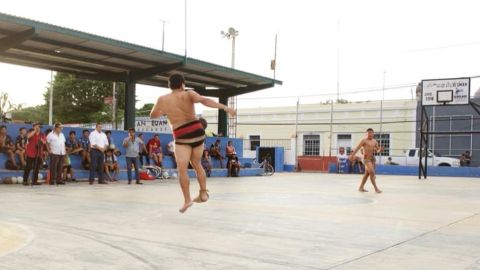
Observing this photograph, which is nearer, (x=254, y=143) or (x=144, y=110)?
(x=254, y=143)

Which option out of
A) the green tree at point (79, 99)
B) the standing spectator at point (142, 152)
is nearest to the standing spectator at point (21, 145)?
the standing spectator at point (142, 152)

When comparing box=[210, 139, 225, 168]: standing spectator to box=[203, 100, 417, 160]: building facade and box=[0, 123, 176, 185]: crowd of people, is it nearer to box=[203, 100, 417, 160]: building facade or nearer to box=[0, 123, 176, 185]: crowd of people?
box=[0, 123, 176, 185]: crowd of people

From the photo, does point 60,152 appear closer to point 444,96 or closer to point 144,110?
point 444,96

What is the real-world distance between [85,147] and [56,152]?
2.67m

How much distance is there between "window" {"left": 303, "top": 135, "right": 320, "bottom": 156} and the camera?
44.1m

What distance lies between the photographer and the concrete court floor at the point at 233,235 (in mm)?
5004

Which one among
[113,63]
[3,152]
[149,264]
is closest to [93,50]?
[113,63]

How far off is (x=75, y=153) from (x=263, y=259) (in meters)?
13.9

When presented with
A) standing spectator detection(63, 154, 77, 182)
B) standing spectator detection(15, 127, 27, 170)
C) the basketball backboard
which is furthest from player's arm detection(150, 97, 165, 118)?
the basketball backboard

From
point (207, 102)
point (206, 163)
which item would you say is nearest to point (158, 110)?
point (207, 102)

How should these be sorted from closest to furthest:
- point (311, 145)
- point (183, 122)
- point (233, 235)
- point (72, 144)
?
1. point (233, 235)
2. point (183, 122)
3. point (72, 144)
4. point (311, 145)

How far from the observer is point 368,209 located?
9867 millimetres

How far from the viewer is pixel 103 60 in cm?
2006

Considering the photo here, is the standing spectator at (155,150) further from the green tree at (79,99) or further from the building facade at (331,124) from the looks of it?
the green tree at (79,99)
